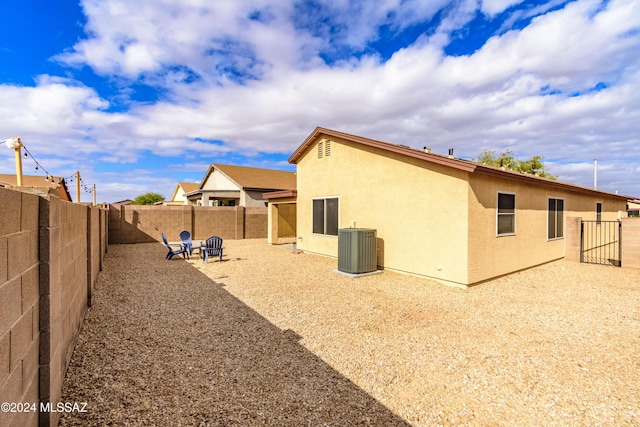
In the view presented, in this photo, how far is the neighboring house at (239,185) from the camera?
24500 millimetres

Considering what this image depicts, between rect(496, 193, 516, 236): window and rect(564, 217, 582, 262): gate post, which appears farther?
rect(564, 217, 582, 262): gate post

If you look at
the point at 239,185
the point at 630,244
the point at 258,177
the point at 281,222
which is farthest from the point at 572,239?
the point at 258,177

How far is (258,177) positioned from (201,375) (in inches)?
988

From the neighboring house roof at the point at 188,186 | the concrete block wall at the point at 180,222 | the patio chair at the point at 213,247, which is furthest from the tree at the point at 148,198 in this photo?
the patio chair at the point at 213,247

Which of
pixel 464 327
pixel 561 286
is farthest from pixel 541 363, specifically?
pixel 561 286

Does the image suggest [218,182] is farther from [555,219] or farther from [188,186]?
[555,219]

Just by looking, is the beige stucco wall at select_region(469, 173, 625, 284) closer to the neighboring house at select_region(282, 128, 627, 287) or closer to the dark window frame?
the neighboring house at select_region(282, 128, 627, 287)

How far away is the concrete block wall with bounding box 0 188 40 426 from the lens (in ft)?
5.80

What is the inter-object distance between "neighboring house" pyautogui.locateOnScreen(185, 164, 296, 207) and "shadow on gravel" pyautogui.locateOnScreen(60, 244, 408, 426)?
17.6m

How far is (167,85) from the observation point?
51.2 ft

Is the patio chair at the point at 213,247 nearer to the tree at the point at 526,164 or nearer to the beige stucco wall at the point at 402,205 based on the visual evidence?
the beige stucco wall at the point at 402,205

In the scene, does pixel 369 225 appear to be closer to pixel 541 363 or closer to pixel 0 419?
pixel 541 363

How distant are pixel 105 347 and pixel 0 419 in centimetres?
306

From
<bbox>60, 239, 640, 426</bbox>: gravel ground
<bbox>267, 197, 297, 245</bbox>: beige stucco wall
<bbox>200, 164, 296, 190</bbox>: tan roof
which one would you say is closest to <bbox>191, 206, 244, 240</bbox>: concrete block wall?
<bbox>267, 197, 297, 245</bbox>: beige stucco wall
